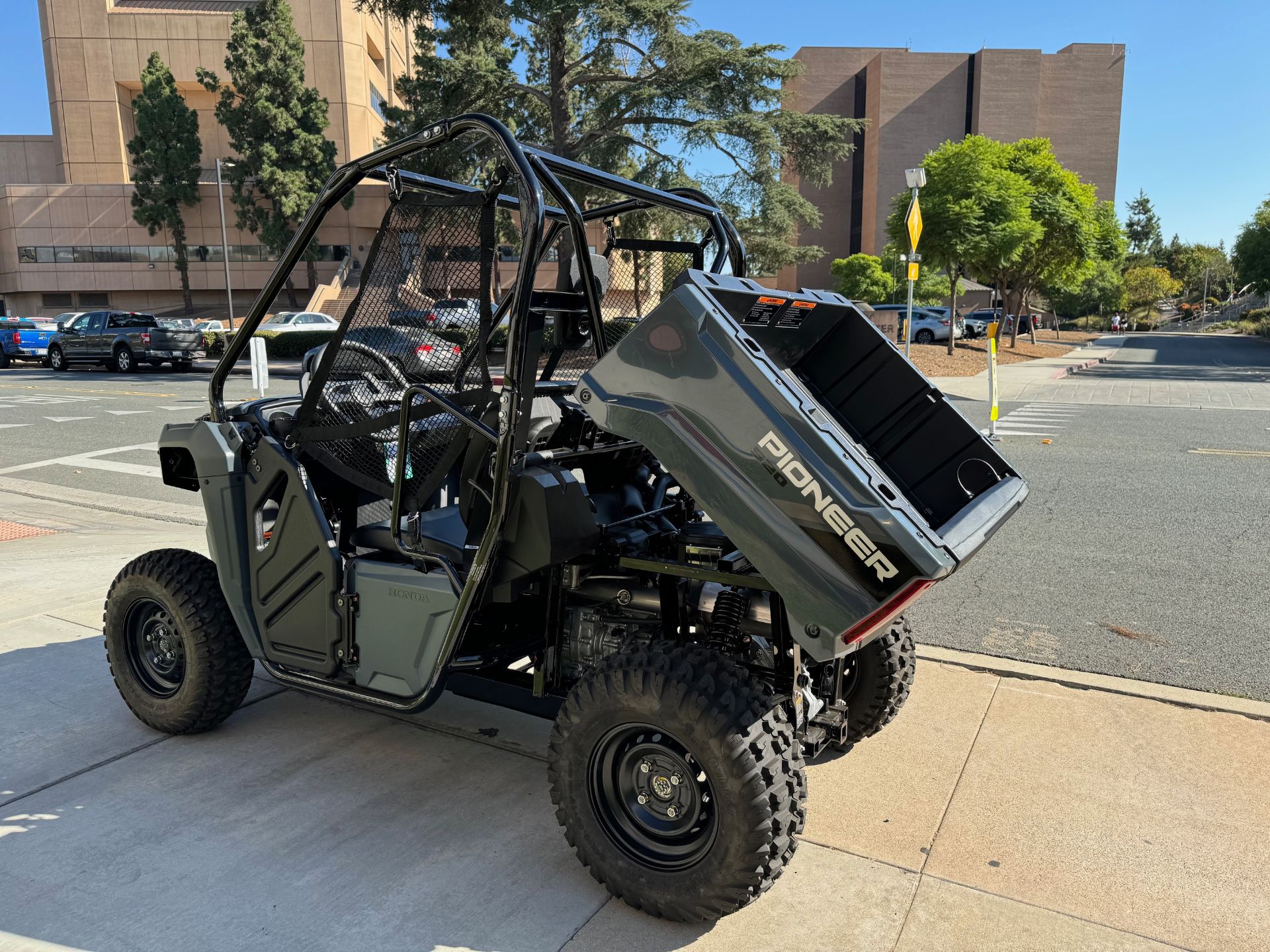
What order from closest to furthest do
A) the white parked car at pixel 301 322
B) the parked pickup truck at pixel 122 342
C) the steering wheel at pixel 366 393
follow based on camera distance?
the steering wheel at pixel 366 393
the parked pickup truck at pixel 122 342
the white parked car at pixel 301 322

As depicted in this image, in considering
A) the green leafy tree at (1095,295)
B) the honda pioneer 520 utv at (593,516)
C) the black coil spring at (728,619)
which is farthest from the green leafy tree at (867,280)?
the black coil spring at (728,619)

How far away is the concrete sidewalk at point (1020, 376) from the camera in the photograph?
20.6 m

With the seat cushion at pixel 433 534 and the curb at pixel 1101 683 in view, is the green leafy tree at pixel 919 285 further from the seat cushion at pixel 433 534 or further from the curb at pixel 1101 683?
the seat cushion at pixel 433 534

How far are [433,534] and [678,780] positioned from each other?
3.93 feet

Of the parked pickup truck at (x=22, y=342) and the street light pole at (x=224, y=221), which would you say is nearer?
the parked pickup truck at (x=22, y=342)

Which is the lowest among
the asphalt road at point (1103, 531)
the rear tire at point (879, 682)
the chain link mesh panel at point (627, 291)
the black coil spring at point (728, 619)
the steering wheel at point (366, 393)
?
the asphalt road at point (1103, 531)

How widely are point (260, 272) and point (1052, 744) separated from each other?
5937cm

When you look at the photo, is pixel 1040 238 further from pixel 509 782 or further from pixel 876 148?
pixel 876 148

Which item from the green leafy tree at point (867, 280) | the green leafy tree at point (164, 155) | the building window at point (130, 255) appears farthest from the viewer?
the building window at point (130, 255)

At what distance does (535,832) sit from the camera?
324cm

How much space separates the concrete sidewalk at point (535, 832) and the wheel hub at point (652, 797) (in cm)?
22

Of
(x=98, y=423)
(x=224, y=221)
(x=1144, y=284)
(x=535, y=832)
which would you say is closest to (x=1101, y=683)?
(x=535, y=832)

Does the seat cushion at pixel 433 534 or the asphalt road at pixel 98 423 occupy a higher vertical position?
the seat cushion at pixel 433 534

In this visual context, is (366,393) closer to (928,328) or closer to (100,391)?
(100,391)
